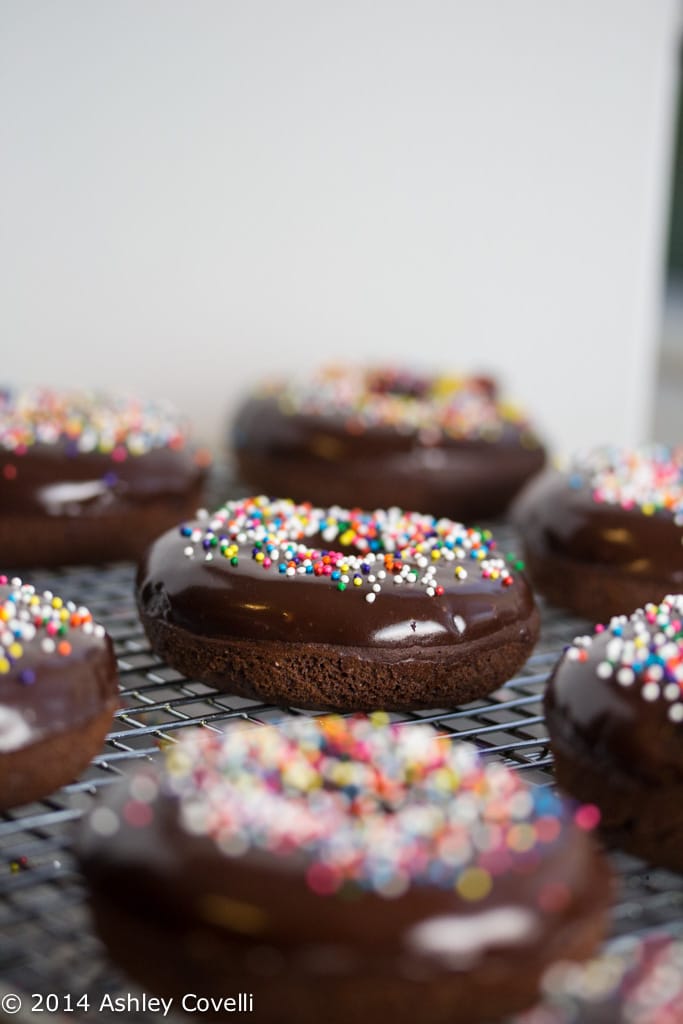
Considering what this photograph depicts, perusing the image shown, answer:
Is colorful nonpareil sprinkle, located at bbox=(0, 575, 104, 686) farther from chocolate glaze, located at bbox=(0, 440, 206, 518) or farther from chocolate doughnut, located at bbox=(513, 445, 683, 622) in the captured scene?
chocolate doughnut, located at bbox=(513, 445, 683, 622)

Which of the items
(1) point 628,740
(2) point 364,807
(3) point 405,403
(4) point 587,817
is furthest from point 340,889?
(3) point 405,403

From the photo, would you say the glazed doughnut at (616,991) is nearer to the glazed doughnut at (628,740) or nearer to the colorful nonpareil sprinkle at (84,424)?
the glazed doughnut at (628,740)

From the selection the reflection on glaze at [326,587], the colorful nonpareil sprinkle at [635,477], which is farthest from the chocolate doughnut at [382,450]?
the reflection on glaze at [326,587]

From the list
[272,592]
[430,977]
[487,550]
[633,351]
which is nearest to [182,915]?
[430,977]

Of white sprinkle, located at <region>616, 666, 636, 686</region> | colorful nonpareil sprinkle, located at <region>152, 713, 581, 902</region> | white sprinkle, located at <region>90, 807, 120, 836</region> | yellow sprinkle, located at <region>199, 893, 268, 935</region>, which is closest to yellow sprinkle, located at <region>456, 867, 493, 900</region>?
colorful nonpareil sprinkle, located at <region>152, 713, 581, 902</region>

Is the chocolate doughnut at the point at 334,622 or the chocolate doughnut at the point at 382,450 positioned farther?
the chocolate doughnut at the point at 382,450

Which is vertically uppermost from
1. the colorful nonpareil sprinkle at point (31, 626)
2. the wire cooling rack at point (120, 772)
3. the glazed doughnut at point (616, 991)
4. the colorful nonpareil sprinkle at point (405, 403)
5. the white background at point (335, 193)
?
the white background at point (335, 193)
